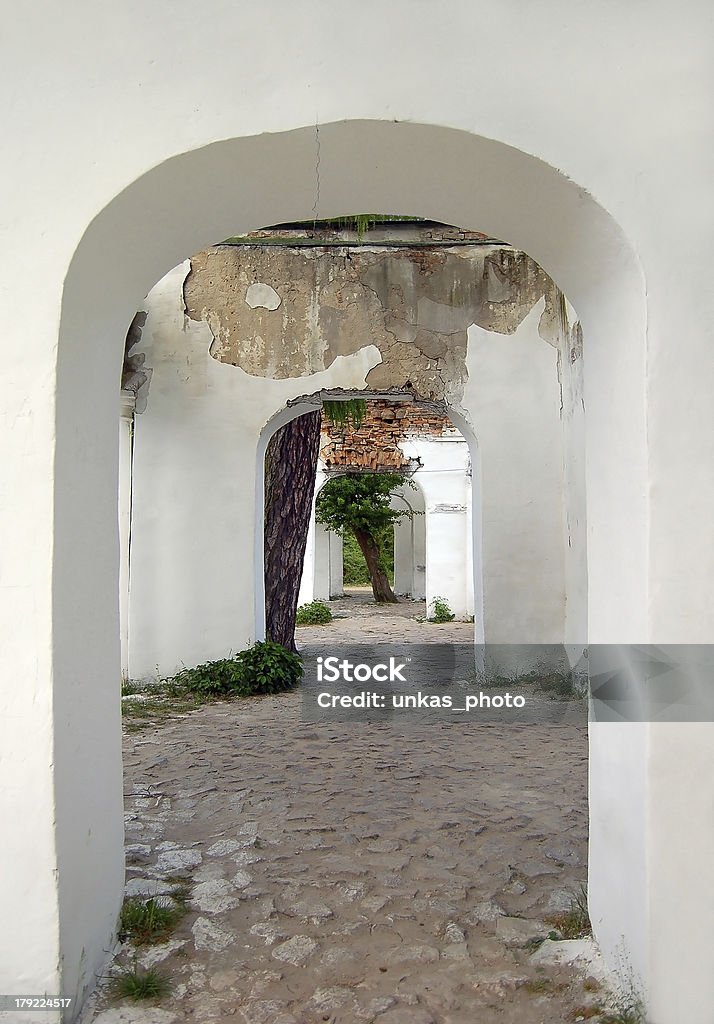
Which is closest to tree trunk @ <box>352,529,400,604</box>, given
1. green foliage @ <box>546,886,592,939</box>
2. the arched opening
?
green foliage @ <box>546,886,592,939</box>

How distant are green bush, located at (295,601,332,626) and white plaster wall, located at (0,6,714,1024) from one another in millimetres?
11352

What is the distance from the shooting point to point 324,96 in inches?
86.4

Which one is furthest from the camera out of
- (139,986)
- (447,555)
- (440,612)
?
(447,555)

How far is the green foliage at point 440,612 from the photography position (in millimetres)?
13430

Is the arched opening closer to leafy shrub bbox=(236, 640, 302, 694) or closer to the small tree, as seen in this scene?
leafy shrub bbox=(236, 640, 302, 694)

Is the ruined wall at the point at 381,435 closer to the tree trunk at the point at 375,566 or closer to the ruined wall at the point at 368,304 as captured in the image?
the tree trunk at the point at 375,566

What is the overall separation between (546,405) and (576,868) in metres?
4.65

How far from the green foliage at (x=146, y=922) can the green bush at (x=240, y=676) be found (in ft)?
12.9

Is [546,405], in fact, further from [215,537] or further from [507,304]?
[215,537]

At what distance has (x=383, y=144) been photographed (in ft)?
7.63

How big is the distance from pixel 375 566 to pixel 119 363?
49.3 ft

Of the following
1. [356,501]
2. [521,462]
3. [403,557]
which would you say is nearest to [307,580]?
[356,501]

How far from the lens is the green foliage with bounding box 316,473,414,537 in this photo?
16.8 m

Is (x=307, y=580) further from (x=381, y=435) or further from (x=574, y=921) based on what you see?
(x=574, y=921)
